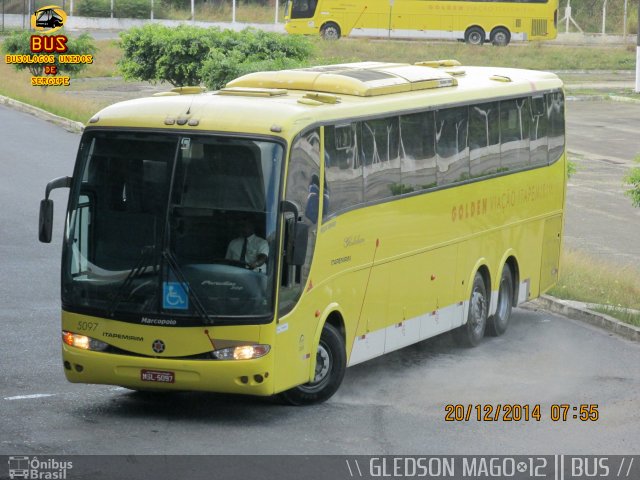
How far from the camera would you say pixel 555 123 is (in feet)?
61.2

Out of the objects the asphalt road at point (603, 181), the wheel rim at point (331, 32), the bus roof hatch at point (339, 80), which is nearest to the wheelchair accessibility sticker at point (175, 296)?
the bus roof hatch at point (339, 80)

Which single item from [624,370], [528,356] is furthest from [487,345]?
[624,370]

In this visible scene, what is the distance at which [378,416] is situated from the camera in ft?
40.1

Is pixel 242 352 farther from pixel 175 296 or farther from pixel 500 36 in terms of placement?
pixel 500 36

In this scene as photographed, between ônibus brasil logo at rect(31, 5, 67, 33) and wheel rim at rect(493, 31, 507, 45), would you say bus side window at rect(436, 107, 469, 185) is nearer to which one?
ônibus brasil logo at rect(31, 5, 67, 33)

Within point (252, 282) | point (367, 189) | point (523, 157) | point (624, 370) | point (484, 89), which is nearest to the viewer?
point (252, 282)

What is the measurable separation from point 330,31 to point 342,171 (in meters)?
59.3

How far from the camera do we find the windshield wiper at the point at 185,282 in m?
11.4

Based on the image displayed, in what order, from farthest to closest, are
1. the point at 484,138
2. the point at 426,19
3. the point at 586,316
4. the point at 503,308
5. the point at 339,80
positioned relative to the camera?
the point at 426,19 → the point at 586,316 → the point at 503,308 → the point at 484,138 → the point at 339,80

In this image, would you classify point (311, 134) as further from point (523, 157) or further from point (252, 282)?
point (523, 157)

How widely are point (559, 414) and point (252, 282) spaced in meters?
3.34

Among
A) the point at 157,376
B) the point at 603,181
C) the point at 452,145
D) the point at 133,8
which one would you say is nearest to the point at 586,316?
the point at 452,145

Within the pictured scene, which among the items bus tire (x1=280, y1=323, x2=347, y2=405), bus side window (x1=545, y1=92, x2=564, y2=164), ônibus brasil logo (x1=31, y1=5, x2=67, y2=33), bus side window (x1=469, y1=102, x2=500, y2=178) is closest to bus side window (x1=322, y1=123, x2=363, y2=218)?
bus tire (x1=280, y1=323, x2=347, y2=405)

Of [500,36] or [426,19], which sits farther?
[500,36]
